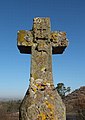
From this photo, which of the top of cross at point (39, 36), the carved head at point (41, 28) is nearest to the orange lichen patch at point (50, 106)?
the top of cross at point (39, 36)

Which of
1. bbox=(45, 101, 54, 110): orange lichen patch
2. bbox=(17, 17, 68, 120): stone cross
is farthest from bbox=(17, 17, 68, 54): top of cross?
bbox=(45, 101, 54, 110): orange lichen patch

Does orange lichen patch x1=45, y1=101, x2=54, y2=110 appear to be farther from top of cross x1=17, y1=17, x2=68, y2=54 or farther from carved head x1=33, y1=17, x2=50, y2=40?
carved head x1=33, y1=17, x2=50, y2=40

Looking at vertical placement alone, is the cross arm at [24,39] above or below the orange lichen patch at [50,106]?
above

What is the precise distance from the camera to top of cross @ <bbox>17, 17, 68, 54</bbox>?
5.64 metres

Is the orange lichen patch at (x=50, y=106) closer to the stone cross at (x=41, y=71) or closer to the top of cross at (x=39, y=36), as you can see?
the stone cross at (x=41, y=71)

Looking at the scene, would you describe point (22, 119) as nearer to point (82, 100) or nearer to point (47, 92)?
point (47, 92)

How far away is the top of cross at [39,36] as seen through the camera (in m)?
5.64

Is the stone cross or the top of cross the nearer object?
the stone cross

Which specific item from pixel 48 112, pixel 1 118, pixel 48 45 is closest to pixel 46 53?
pixel 48 45

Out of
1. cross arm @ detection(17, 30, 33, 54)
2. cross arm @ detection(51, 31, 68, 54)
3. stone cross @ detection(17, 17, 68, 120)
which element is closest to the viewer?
stone cross @ detection(17, 17, 68, 120)

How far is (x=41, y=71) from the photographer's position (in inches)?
212

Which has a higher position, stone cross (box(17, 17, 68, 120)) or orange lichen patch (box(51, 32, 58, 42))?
orange lichen patch (box(51, 32, 58, 42))

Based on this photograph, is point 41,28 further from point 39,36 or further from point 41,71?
point 41,71

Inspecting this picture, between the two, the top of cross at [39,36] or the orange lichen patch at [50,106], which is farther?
the top of cross at [39,36]
